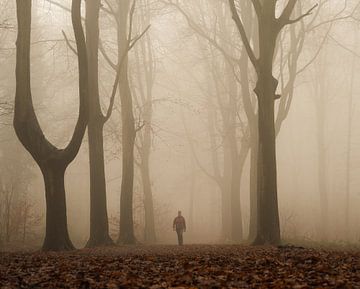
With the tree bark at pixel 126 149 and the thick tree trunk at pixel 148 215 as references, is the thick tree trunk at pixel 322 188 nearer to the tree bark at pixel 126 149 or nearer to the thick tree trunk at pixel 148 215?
the thick tree trunk at pixel 148 215

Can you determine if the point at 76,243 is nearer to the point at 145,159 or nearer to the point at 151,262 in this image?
the point at 145,159

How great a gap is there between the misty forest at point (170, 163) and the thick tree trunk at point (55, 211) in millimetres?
30

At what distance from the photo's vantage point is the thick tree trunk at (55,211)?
1443 cm

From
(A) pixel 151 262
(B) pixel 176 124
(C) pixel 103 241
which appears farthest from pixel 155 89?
(A) pixel 151 262

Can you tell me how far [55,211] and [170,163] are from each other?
42481 millimetres

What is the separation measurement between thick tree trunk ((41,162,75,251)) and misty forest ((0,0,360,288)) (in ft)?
0.10

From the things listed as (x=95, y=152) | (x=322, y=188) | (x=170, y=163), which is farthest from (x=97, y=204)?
(x=170, y=163)

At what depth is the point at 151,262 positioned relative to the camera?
926 cm

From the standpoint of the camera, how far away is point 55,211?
14.5m

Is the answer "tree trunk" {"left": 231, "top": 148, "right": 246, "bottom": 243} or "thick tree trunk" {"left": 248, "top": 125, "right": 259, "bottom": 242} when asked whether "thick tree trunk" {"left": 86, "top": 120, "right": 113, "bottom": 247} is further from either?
"tree trunk" {"left": 231, "top": 148, "right": 246, "bottom": 243}

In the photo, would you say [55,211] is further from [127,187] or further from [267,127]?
Answer: [127,187]

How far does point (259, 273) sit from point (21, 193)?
1102 inches

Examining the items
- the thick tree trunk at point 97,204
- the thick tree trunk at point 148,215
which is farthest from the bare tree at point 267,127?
the thick tree trunk at point 148,215

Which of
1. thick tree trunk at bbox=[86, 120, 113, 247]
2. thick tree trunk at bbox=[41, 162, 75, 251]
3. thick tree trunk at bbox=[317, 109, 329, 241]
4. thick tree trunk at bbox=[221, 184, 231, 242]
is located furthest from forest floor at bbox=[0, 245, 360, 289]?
thick tree trunk at bbox=[317, 109, 329, 241]
